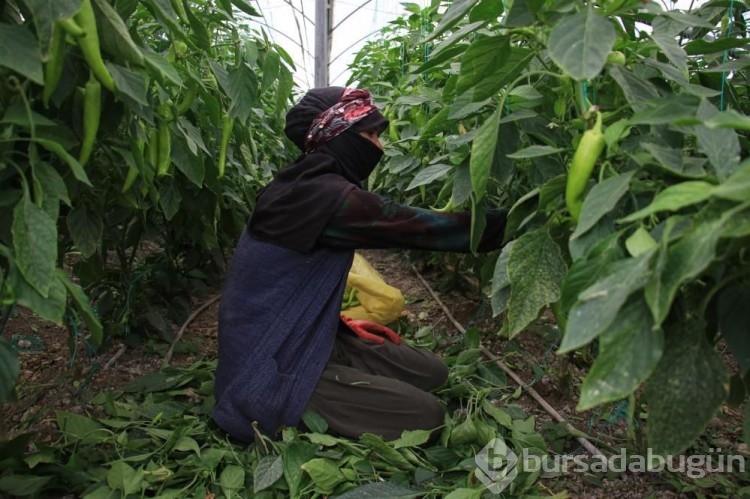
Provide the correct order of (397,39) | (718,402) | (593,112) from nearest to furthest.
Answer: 1. (718,402)
2. (593,112)
3. (397,39)

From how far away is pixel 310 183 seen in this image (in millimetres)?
1660

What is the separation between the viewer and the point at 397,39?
11.2 ft

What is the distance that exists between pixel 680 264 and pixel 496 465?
1009 mm

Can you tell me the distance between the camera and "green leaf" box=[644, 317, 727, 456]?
26.1 inches

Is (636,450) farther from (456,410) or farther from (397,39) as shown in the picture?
(397,39)

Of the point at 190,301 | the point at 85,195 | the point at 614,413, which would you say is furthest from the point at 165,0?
the point at 190,301

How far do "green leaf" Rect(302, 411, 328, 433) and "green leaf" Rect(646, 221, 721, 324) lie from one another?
3.92ft

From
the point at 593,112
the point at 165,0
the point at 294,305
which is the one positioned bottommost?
the point at 294,305

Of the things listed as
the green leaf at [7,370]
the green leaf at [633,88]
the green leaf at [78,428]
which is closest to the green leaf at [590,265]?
the green leaf at [633,88]

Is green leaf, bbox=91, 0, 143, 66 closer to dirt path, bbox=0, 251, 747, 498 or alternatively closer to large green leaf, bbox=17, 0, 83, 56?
large green leaf, bbox=17, 0, 83, 56

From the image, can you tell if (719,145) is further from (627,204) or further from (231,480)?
(231,480)

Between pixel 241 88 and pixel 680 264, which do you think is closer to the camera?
pixel 680 264

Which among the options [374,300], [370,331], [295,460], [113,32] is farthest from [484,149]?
[374,300]

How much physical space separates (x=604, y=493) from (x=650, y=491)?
0.11 meters
